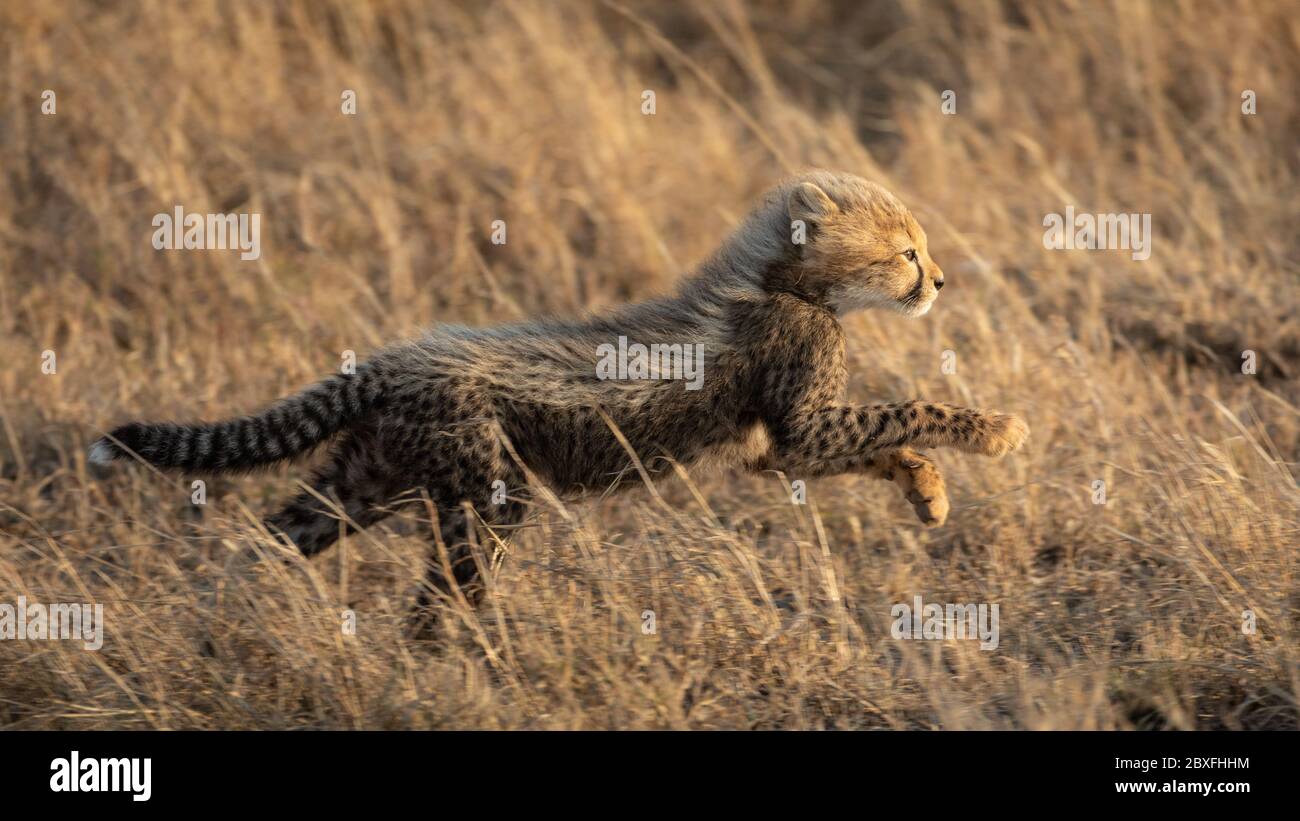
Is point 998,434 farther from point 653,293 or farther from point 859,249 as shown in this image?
point 653,293

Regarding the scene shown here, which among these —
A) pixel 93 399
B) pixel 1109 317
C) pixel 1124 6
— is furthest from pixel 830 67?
pixel 93 399

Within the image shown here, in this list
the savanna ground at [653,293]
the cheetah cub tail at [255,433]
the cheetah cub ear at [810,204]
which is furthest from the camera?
the cheetah cub ear at [810,204]

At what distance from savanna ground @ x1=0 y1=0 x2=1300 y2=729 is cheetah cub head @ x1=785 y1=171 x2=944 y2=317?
2.27 ft

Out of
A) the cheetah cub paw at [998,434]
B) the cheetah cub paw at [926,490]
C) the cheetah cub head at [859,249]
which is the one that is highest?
the cheetah cub head at [859,249]

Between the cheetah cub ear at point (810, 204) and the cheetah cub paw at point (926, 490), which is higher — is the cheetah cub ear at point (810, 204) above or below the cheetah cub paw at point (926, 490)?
above

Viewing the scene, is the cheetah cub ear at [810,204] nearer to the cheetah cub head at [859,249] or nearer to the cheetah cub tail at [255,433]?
the cheetah cub head at [859,249]

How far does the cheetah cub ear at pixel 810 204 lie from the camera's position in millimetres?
4945

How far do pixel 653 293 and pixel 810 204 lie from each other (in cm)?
167

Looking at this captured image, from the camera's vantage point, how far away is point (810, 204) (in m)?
4.98

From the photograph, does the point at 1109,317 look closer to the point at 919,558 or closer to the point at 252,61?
the point at 919,558

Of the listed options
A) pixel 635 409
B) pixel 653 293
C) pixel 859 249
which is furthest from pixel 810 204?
pixel 653 293

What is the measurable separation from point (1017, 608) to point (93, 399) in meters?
3.76

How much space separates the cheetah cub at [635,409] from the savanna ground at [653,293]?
19 centimetres

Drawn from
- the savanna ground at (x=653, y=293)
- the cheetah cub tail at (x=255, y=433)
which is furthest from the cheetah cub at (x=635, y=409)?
the savanna ground at (x=653, y=293)
